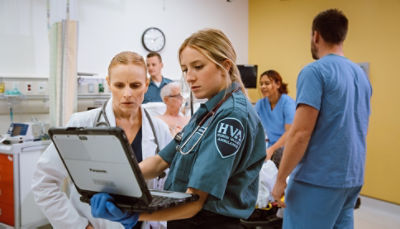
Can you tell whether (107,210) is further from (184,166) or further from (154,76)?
(154,76)

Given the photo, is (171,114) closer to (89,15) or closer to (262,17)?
(89,15)

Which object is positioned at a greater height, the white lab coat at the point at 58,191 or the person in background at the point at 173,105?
the person in background at the point at 173,105

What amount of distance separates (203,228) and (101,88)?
339 centimetres

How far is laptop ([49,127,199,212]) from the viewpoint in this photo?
2.43 ft

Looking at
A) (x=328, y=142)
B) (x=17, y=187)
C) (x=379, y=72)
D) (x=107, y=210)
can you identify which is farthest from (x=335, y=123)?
(x=379, y=72)

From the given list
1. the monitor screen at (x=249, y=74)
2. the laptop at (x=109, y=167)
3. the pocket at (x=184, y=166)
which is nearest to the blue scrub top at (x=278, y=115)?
the monitor screen at (x=249, y=74)

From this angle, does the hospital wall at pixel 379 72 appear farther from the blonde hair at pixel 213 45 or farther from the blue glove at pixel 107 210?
the blue glove at pixel 107 210

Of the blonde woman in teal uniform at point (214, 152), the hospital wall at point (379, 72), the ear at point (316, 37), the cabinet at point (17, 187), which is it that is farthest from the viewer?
the hospital wall at point (379, 72)

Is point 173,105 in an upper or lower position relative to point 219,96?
lower

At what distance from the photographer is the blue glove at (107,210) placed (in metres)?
0.82

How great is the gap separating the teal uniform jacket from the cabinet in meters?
2.31

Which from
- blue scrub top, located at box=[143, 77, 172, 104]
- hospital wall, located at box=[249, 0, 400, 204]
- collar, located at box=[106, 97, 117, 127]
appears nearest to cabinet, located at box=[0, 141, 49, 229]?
blue scrub top, located at box=[143, 77, 172, 104]

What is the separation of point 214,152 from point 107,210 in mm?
320

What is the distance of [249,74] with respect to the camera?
5445 millimetres
